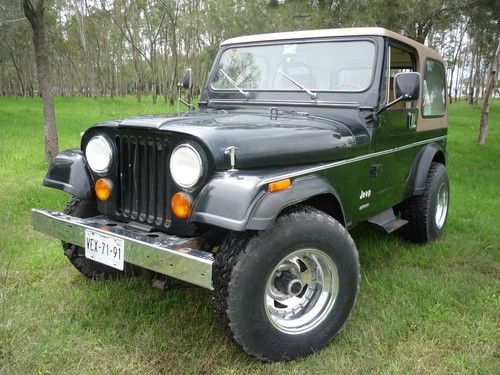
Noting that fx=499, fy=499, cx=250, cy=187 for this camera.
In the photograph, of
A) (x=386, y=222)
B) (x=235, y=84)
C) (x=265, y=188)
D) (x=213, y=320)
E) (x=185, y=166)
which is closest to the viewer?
(x=265, y=188)

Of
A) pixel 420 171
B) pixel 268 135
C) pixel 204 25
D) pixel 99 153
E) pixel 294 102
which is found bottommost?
pixel 420 171

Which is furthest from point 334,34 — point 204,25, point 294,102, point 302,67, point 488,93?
point 204,25

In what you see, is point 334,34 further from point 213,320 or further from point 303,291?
point 213,320

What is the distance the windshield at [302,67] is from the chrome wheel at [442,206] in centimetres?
178

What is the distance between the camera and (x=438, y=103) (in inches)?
191

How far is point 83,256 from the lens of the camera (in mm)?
3434

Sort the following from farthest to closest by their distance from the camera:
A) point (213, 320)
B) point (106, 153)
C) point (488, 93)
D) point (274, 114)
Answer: point (488, 93) < point (274, 114) < point (213, 320) < point (106, 153)

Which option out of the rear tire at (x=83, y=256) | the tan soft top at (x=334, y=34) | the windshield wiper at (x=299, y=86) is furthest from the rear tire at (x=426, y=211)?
the rear tire at (x=83, y=256)

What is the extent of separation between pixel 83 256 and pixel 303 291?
1.57m

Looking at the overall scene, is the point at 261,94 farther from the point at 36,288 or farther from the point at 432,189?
the point at 36,288

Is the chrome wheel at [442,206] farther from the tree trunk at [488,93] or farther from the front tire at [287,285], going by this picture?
the tree trunk at [488,93]

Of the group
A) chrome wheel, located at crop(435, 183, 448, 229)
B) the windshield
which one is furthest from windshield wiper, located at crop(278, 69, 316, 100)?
chrome wheel, located at crop(435, 183, 448, 229)

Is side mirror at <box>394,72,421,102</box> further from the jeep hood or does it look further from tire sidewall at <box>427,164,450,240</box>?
tire sidewall at <box>427,164,450,240</box>

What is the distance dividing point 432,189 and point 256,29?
56.5 ft
